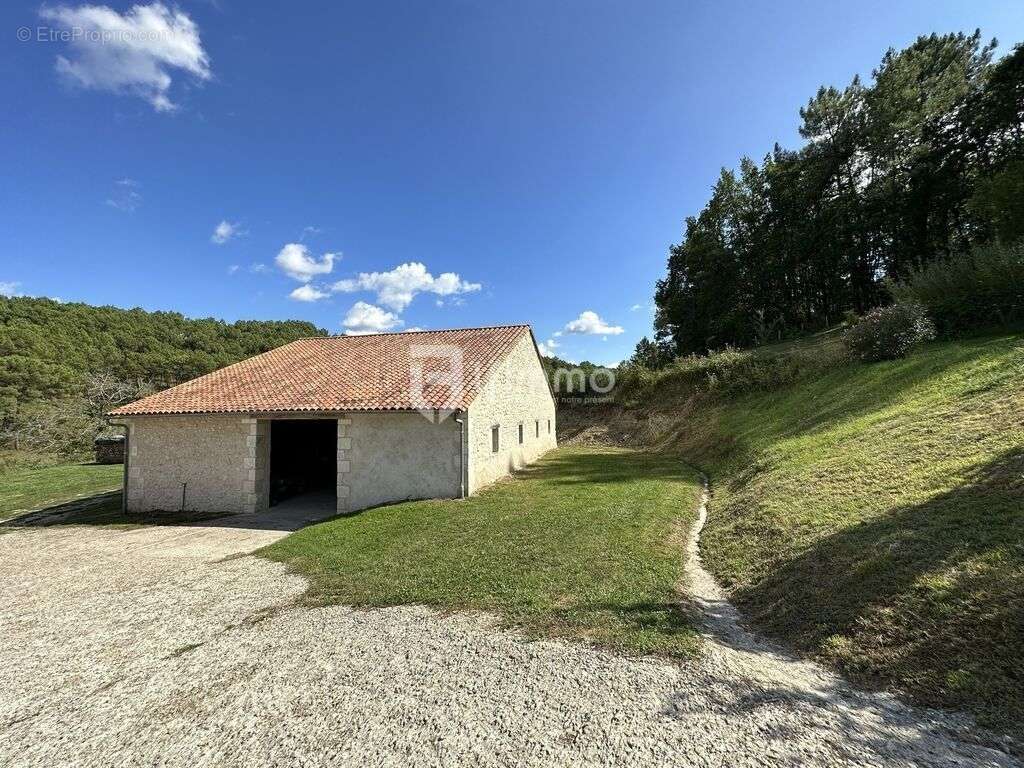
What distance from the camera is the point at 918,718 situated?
115 inches

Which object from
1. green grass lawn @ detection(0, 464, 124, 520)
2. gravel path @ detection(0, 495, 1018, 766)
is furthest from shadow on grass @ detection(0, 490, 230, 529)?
gravel path @ detection(0, 495, 1018, 766)

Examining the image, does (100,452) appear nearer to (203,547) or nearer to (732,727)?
(203,547)

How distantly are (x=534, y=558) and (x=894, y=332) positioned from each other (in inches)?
542

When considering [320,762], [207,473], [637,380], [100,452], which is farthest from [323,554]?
[100,452]

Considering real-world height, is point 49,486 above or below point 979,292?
below

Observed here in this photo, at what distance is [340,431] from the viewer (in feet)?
36.1

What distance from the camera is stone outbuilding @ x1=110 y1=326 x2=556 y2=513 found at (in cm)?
1076

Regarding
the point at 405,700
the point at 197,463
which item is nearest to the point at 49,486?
the point at 197,463

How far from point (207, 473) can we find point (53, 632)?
286 inches

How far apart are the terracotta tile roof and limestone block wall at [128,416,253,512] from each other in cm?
57

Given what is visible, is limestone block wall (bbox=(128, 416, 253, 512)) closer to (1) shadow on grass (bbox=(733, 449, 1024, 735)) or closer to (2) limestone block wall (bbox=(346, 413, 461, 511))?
(2) limestone block wall (bbox=(346, 413, 461, 511))

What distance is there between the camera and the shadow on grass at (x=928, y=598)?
3117 mm

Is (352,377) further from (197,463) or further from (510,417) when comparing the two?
(510,417)

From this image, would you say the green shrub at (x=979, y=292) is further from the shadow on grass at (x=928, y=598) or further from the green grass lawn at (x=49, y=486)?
the green grass lawn at (x=49, y=486)
